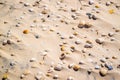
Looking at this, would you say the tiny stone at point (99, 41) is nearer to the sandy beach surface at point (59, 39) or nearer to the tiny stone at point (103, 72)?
the sandy beach surface at point (59, 39)

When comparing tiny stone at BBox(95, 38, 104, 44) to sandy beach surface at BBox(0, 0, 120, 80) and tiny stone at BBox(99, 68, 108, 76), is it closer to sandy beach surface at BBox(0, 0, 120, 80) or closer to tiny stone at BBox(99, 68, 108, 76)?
sandy beach surface at BBox(0, 0, 120, 80)

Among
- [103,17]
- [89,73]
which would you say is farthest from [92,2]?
[89,73]

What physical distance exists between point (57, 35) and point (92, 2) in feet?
2.83

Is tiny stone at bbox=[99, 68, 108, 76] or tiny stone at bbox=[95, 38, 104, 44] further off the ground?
tiny stone at bbox=[95, 38, 104, 44]

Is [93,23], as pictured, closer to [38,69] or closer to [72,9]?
[72,9]

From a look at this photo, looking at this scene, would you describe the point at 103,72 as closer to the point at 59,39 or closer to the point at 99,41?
the point at 99,41

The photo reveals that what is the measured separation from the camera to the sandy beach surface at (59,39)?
7.66 ft

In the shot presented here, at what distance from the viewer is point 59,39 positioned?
2.68 meters

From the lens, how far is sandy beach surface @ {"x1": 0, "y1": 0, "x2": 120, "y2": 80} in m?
2.34

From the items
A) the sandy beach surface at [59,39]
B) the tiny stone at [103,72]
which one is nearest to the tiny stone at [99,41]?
the sandy beach surface at [59,39]

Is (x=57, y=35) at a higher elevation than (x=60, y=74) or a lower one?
higher

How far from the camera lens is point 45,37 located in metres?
2.70

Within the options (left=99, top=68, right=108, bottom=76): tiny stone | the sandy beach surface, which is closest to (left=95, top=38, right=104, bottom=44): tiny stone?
the sandy beach surface

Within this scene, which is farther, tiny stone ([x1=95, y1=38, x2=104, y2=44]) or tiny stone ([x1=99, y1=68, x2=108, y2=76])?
tiny stone ([x1=95, y1=38, x2=104, y2=44])
